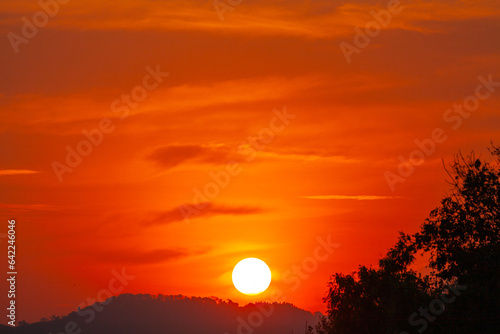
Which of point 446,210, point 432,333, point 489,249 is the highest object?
point 446,210

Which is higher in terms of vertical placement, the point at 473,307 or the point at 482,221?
the point at 482,221

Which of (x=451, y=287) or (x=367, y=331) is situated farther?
(x=367, y=331)

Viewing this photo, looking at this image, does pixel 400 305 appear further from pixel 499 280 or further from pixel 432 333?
pixel 499 280

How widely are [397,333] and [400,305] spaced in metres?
1.83

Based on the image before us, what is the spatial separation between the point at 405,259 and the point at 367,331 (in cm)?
816

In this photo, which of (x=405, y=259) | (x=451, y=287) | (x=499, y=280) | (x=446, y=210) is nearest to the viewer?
(x=499, y=280)

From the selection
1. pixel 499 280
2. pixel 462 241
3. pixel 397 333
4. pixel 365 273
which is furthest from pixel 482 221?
pixel 365 273

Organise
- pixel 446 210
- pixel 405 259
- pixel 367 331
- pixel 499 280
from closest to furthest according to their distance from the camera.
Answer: pixel 499 280 < pixel 446 210 < pixel 405 259 < pixel 367 331

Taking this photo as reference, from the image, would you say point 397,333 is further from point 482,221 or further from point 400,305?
point 482,221

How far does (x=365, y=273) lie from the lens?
59531mm

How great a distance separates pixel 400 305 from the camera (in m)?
48.9
